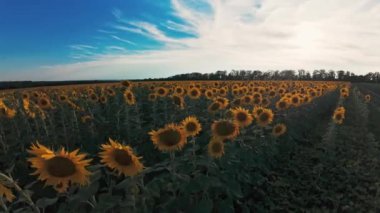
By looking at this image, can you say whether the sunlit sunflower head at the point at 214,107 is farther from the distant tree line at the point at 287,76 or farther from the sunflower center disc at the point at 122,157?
the distant tree line at the point at 287,76

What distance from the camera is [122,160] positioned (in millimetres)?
3219

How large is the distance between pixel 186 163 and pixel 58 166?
2.12 metres

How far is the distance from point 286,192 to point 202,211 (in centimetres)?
294

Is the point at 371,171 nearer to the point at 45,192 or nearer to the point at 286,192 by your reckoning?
the point at 286,192

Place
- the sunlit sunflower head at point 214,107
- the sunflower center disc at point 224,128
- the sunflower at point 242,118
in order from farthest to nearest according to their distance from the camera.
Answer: the sunlit sunflower head at point 214,107, the sunflower at point 242,118, the sunflower center disc at point 224,128

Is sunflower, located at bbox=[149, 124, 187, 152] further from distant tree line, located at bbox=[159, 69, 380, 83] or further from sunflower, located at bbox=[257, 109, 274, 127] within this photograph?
distant tree line, located at bbox=[159, 69, 380, 83]

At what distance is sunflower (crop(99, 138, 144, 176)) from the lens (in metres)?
3.20

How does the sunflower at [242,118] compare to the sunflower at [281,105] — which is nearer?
the sunflower at [242,118]

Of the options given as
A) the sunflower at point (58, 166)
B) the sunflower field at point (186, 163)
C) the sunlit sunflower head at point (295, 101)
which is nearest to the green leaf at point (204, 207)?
the sunflower field at point (186, 163)

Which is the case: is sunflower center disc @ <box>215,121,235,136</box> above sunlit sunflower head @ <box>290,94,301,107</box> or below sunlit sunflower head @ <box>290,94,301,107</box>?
above

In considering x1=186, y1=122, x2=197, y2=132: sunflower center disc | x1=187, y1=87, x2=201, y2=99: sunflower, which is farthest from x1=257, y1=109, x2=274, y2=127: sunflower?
x1=187, y1=87, x2=201, y2=99: sunflower

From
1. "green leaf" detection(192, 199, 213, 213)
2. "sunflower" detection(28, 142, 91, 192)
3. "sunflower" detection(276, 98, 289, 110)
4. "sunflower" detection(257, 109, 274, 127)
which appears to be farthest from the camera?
"sunflower" detection(276, 98, 289, 110)

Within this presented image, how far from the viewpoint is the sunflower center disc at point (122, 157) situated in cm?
321

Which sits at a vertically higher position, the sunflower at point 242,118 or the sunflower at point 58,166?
the sunflower at point 58,166
